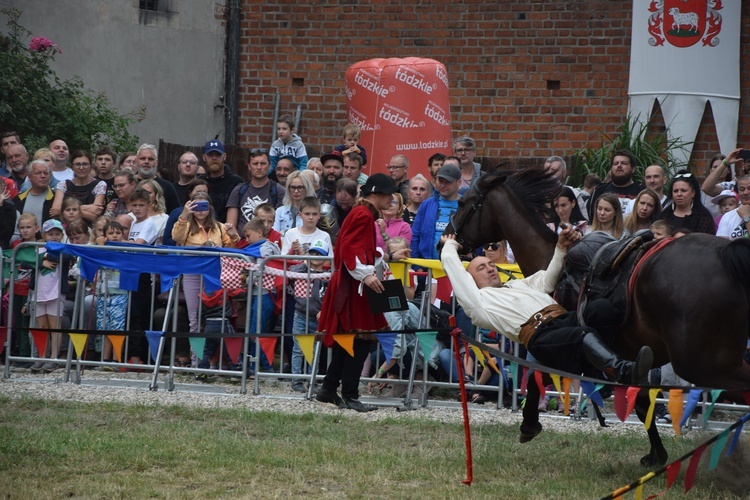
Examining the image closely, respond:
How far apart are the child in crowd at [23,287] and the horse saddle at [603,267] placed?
578 centimetres

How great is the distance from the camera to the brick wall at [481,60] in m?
16.5

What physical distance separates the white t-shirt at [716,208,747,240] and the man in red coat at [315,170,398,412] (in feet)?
10.8

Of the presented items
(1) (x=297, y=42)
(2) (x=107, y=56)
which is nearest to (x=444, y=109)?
(1) (x=297, y=42)

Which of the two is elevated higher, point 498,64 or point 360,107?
point 498,64

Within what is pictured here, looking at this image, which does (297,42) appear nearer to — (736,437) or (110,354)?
(110,354)

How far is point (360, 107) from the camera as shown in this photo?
1471 cm

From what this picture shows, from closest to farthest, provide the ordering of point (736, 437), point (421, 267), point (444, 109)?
point (736, 437)
point (421, 267)
point (444, 109)

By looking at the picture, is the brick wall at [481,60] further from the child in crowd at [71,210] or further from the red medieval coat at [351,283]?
the red medieval coat at [351,283]

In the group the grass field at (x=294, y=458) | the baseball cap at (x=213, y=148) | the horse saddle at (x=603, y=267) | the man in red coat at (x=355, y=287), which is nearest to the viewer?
the grass field at (x=294, y=458)

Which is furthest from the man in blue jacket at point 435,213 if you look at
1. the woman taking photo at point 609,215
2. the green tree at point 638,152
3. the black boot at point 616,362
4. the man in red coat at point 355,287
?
the black boot at point 616,362

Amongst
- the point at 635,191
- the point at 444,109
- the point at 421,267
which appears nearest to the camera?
the point at 421,267

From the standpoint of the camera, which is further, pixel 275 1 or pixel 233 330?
pixel 275 1

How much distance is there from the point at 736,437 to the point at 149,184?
7.51 meters

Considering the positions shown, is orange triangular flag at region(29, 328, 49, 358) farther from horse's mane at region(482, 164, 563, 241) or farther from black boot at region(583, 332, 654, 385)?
black boot at region(583, 332, 654, 385)
